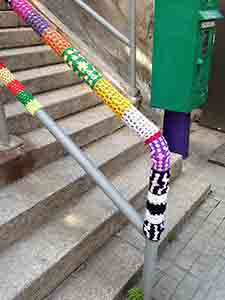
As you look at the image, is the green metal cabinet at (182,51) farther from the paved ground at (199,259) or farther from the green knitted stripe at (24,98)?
the green knitted stripe at (24,98)

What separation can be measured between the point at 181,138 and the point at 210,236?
3.96ft

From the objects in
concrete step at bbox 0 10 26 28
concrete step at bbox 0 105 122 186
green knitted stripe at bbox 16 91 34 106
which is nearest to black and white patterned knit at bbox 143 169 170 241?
green knitted stripe at bbox 16 91 34 106

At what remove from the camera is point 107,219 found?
2.21 metres

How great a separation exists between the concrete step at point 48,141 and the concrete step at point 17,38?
3.01 ft

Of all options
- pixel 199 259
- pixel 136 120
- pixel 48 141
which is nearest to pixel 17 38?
pixel 48 141

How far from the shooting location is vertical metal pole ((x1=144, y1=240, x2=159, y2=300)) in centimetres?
155

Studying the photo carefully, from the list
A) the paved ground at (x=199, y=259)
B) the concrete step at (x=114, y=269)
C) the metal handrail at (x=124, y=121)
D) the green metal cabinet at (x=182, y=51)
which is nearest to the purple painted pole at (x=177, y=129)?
the green metal cabinet at (x=182, y=51)

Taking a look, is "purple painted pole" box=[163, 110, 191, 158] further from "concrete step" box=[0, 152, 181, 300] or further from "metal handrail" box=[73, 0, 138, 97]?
"concrete step" box=[0, 152, 181, 300]

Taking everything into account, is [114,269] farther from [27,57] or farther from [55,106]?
[27,57]

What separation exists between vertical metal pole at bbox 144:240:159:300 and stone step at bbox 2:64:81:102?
1704mm

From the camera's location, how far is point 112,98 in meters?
1.43

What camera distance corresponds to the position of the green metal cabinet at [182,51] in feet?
9.34

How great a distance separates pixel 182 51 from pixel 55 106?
124cm

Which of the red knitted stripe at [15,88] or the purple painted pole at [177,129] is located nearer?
the red knitted stripe at [15,88]
